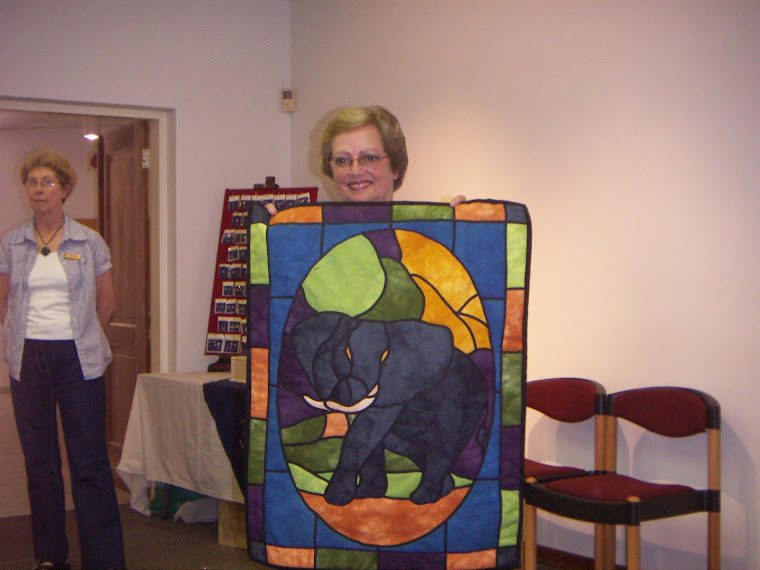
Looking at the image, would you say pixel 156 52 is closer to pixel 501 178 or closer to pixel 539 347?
pixel 501 178

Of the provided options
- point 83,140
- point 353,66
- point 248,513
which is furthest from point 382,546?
point 83,140

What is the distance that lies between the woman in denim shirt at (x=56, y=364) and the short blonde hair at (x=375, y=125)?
5.78ft

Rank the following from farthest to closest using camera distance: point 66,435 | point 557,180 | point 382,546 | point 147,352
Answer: point 147,352 < point 557,180 < point 66,435 < point 382,546

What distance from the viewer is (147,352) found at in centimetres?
522

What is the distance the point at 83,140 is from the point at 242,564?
671 cm

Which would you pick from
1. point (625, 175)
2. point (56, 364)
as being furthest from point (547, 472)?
point (56, 364)

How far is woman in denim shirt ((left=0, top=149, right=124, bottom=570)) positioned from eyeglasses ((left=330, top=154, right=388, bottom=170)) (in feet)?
5.92

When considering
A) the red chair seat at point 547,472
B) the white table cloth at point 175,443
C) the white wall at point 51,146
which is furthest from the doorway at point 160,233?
the white wall at point 51,146

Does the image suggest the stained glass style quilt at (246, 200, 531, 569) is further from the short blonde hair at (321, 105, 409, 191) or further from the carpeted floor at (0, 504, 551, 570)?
the carpeted floor at (0, 504, 551, 570)

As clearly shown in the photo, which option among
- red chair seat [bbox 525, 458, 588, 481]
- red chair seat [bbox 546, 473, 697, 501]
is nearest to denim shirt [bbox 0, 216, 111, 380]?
red chair seat [bbox 525, 458, 588, 481]

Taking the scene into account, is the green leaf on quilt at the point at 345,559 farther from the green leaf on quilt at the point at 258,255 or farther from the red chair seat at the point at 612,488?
the red chair seat at the point at 612,488

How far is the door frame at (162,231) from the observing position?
16.6ft

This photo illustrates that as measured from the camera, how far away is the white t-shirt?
3312 mm

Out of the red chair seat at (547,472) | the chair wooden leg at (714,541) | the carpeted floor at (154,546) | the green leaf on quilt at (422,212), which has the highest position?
the green leaf on quilt at (422,212)
